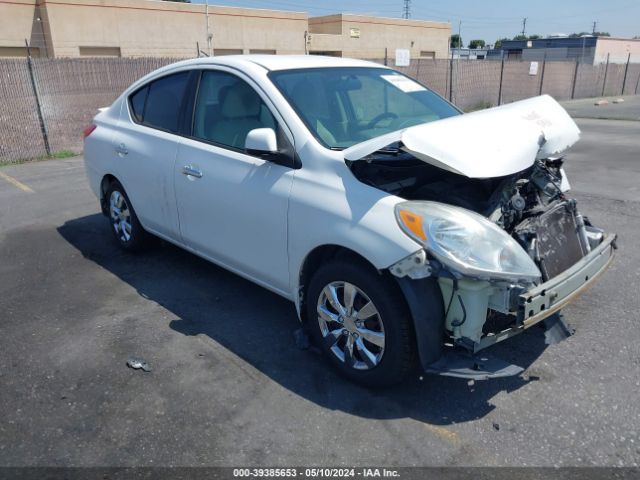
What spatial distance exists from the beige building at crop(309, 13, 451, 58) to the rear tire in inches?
1472

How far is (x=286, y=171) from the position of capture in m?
3.42

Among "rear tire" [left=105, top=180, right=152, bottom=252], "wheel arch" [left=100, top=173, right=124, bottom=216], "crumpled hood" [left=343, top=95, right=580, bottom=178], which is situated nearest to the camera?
"crumpled hood" [left=343, top=95, right=580, bottom=178]

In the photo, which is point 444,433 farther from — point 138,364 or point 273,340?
point 138,364

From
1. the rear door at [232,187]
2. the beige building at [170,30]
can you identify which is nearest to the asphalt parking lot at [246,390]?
the rear door at [232,187]

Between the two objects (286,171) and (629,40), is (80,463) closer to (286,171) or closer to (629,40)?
(286,171)

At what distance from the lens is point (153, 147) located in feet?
15.0

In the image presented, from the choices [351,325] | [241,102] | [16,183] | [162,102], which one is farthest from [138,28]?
[351,325]

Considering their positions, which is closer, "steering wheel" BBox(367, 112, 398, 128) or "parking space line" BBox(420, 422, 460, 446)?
"parking space line" BBox(420, 422, 460, 446)

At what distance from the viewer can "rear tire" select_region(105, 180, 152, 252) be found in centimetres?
520

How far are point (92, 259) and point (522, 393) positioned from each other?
4.27 m

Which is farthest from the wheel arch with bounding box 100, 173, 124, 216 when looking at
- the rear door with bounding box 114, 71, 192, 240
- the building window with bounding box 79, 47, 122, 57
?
the building window with bounding box 79, 47, 122, 57

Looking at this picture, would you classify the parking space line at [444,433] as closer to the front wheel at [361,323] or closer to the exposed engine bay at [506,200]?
the front wheel at [361,323]

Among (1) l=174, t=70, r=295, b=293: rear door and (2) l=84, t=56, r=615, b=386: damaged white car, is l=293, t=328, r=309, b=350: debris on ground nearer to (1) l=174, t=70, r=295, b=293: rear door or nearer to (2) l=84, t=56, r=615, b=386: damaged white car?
(2) l=84, t=56, r=615, b=386: damaged white car

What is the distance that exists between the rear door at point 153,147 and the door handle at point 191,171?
8.4 inches
